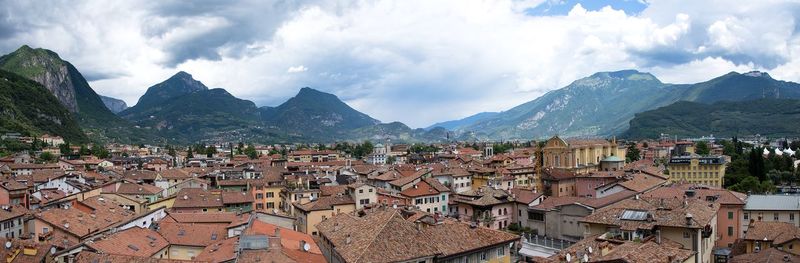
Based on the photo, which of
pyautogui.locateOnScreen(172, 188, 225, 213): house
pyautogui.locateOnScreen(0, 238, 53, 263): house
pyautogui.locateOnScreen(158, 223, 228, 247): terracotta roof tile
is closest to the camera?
pyautogui.locateOnScreen(0, 238, 53, 263): house

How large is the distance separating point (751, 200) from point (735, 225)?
3176 millimetres

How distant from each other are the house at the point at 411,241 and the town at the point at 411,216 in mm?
84

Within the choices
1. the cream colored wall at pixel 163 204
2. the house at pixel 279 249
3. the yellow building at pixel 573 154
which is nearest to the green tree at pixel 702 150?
the yellow building at pixel 573 154

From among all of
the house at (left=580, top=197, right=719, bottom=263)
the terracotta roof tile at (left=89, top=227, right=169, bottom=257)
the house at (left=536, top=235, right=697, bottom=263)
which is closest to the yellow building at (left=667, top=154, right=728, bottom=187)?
the house at (left=580, top=197, right=719, bottom=263)

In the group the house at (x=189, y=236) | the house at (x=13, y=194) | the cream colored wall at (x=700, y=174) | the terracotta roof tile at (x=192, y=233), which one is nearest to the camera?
the house at (x=189, y=236)

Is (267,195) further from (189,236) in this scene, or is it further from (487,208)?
(189,236)

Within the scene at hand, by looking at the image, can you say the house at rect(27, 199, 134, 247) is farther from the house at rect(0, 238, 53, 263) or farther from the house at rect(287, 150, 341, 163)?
the house at rect(287, 150, 341, 163)

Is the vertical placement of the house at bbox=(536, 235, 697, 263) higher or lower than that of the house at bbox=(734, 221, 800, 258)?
higher

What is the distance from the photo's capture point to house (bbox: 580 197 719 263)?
3594cm

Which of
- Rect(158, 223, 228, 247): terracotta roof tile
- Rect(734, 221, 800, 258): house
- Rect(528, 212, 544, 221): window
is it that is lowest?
Rect(528, 212, 544, 221): window

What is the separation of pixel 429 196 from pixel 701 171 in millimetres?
49470

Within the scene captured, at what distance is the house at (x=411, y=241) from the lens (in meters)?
26.2

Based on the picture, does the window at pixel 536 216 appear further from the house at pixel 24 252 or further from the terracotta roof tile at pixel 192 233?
the house at pixel 24 252

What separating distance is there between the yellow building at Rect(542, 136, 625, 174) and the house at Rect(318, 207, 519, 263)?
78.0 m
